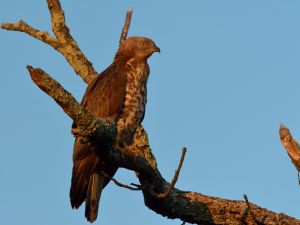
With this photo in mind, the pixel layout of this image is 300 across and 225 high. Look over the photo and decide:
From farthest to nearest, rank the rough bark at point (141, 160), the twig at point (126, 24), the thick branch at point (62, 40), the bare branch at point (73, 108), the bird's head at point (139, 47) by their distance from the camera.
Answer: the bird's head at point (139, 47)
the twig at point (126, 24)
the thick branch at point (62, 40)
the rough bark at point (141, 160)
the bare branch at point (73, 108)

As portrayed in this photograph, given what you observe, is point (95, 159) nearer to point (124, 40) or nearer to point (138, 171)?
point (138, 171)

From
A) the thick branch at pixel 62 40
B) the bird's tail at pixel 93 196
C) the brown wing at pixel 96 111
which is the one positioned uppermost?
the thick branch at pixel 62 40

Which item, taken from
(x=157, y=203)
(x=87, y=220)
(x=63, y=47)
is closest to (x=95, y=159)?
(x=87, y=220)

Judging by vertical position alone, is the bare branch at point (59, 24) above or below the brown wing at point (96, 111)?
above

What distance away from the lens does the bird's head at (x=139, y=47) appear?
7906 mm

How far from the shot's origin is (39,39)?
7.44 m

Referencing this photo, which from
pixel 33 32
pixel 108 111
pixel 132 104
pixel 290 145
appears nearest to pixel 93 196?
pixel 108 111

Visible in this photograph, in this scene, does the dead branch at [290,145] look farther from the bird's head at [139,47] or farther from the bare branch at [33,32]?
the bare branch at [33,32]

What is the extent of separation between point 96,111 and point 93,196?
994mm

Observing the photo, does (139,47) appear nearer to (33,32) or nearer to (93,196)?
(33,32)

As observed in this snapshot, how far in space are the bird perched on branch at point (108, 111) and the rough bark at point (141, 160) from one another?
22 centimetres

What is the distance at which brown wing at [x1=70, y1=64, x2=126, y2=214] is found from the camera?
6.26m

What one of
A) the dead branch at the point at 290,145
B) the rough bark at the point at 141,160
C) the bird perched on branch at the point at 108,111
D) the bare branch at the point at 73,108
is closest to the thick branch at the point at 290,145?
the dead branch at the point at 290,145

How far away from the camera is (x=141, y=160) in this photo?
5.02 meters
